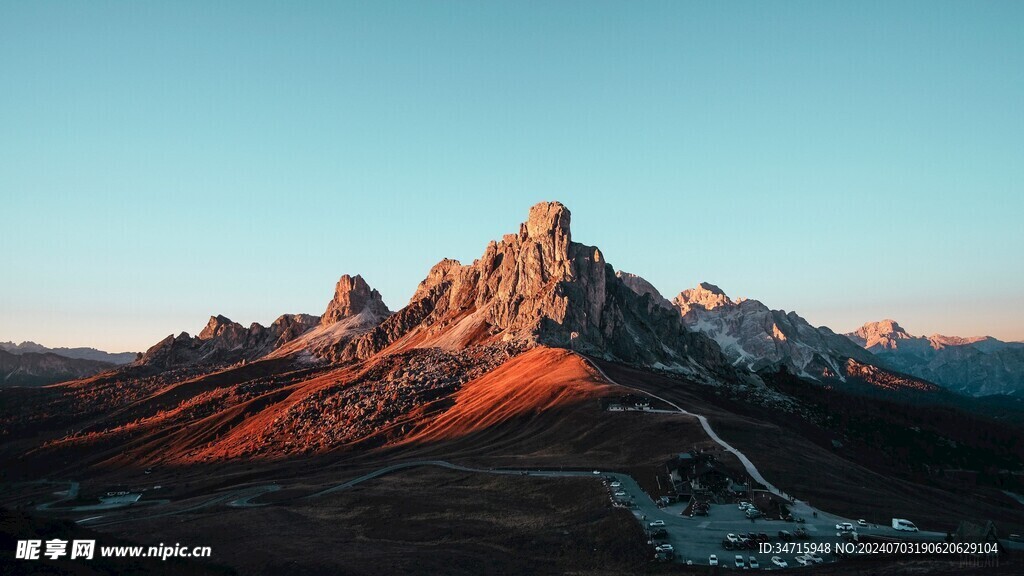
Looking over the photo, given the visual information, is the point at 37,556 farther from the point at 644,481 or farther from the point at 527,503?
the point at 644,481

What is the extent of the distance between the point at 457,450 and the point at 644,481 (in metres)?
52.5

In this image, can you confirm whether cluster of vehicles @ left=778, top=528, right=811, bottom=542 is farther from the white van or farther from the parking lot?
the white van

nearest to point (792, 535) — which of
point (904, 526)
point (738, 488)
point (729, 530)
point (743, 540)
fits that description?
point (743, 540)

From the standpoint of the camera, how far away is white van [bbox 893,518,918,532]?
62.1 meters

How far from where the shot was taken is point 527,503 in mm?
82750

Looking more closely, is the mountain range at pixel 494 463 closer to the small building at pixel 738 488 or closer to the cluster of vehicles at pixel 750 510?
the small building at pixel 738 488

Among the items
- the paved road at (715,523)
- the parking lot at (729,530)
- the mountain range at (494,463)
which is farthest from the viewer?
the mountain range at (494,463)

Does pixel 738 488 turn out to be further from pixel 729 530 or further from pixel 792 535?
pixel 792 535

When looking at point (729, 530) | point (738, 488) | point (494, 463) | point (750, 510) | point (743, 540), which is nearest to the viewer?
point (743, 540)

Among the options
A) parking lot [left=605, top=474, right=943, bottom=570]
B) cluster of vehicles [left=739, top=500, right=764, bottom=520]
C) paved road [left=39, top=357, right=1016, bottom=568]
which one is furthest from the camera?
cluster of vehicles [left=739, top=500, right=764, bottom=520]

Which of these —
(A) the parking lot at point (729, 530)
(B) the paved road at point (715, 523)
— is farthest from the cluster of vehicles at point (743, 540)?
(B) the paved road at point (715, 523)

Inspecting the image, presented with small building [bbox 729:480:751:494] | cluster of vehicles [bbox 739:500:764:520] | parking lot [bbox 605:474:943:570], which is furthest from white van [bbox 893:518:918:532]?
small building [bbox 729:480:751:494]

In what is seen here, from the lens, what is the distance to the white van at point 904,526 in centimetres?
6212

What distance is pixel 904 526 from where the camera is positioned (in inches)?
2462
